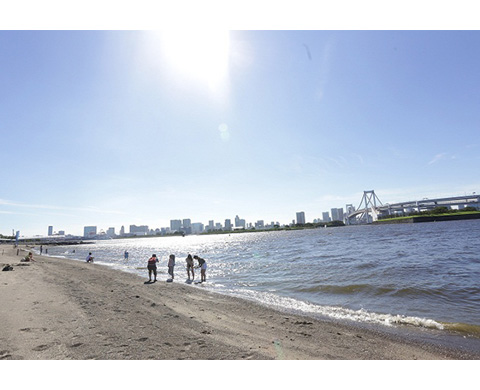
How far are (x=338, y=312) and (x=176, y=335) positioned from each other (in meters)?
5.80

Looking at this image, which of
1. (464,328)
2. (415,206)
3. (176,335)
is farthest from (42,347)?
(415,206)

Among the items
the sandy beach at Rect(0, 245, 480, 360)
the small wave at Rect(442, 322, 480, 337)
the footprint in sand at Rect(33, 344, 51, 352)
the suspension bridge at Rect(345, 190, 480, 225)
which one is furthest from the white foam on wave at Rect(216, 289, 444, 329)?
the suspension bridge at Rect(345, 190, 480, 225)

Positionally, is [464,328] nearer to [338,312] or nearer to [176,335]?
[338,312]

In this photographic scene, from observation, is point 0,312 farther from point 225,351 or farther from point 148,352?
point 225,351

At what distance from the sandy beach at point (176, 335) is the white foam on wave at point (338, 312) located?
3.29 ft

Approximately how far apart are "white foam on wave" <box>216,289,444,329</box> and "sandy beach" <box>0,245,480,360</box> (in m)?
1.00

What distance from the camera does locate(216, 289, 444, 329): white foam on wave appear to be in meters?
7.29

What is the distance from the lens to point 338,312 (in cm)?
865

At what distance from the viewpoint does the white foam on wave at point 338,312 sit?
7286 millimetres

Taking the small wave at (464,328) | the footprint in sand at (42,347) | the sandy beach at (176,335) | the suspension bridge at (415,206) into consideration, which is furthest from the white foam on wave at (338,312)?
the suspension bridge at (415,206)

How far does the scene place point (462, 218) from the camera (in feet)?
355

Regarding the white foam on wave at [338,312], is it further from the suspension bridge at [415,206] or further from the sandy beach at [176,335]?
the suspension bridge at [415,206]

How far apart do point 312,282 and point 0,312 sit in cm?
1277

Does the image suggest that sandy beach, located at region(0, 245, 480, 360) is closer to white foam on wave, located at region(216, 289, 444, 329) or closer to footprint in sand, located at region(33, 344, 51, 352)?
footprint in sand, located at region(33, 344, 51, 352)
